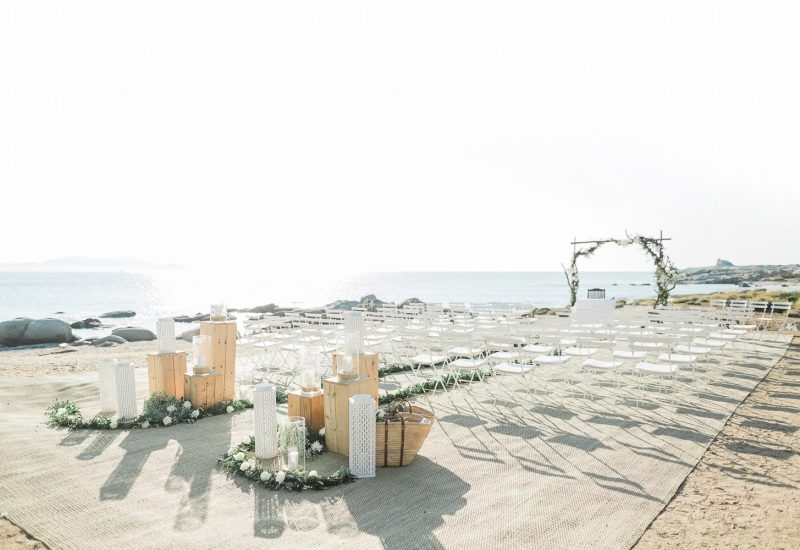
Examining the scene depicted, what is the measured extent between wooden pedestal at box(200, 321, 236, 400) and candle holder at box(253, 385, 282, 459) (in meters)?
2.07

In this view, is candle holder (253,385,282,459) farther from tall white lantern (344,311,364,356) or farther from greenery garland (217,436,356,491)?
tall white lantern (344,311,364,356)

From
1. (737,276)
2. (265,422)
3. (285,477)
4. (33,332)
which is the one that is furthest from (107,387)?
(737,276)

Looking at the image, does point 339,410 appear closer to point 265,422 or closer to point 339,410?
point 339,410

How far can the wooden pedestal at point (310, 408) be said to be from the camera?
5207 mm

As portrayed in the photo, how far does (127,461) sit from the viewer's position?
4.70 meters

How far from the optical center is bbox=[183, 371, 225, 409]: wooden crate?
6.29m

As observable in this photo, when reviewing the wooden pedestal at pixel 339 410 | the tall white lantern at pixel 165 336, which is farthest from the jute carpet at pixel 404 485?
the tall white lantern at pixel 165 336

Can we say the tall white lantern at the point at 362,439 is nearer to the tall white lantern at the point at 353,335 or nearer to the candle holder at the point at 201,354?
the tall white lantern at the point at 353,335

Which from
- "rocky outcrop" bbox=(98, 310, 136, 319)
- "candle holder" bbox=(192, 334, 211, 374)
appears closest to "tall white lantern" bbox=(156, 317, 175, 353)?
"candle holder" bbox=(192, 334, 211, 374)

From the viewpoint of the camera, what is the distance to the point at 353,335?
5539mm

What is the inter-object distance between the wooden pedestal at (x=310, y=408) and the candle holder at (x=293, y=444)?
1.58 ft

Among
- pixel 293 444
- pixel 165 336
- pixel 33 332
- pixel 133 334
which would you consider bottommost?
pixel 133 334

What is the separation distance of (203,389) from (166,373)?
1.58ft

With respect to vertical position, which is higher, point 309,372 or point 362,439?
point 309,372
